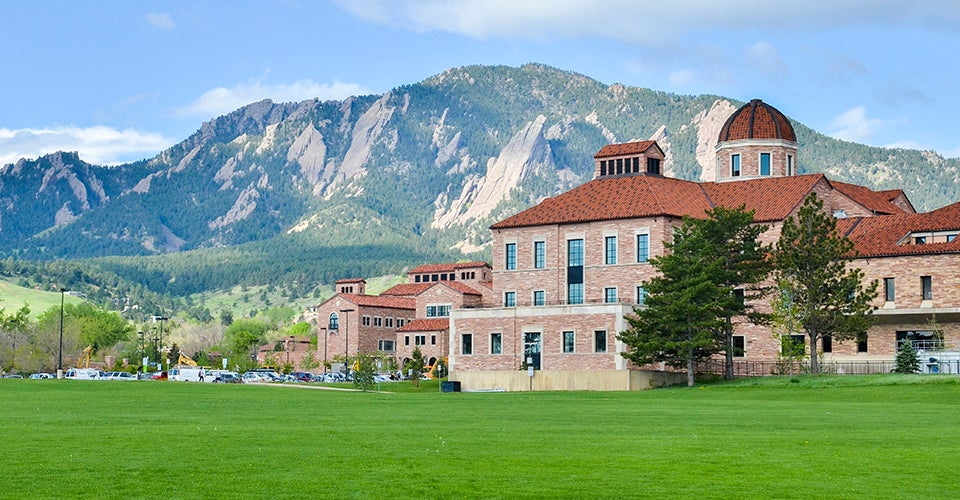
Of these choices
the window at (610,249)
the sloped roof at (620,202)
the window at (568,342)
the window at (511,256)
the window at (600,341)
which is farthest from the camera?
the window at (511,256)

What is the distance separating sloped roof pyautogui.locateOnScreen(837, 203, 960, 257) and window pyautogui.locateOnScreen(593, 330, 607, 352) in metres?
16.9

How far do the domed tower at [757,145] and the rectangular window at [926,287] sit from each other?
23.8 m

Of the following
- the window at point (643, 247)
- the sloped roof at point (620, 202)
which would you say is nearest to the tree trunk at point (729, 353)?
the window at point (643, 247)

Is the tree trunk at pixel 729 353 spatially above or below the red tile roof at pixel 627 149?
below

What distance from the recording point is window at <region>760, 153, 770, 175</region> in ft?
354

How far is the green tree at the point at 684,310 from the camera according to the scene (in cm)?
8119

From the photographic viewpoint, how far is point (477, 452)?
30578mm

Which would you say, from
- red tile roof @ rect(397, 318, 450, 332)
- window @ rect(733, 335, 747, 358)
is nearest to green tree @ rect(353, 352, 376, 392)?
window @ rect(733, 335, 747, 358)

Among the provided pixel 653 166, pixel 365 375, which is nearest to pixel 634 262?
pixel 653 166

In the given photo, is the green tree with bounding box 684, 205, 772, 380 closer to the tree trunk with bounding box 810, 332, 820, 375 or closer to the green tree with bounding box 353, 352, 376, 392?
the tree trunk with bounding box 810, 332, 820, 375

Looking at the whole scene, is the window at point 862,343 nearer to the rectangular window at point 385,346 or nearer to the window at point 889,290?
the window at point 889,290

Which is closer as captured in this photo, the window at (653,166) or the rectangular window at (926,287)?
the rectangular window at (926,287)

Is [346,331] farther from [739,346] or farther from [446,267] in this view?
[739,346]

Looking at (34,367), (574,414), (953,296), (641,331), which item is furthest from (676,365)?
(34,367)
